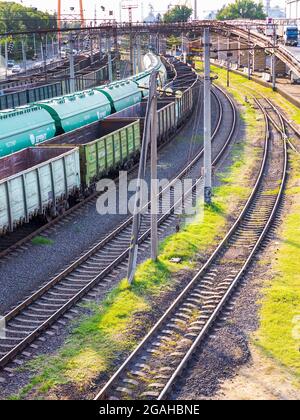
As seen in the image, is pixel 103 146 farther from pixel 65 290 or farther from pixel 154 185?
pixel 65 290

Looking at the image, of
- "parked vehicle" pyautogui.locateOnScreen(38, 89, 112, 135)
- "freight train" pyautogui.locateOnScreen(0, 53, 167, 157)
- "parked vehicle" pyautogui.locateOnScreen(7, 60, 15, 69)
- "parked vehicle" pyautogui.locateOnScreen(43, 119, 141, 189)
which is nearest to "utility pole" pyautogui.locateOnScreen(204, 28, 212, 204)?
"freight train" pyautogui.locateOnScreen(0, 53, 167, 157)

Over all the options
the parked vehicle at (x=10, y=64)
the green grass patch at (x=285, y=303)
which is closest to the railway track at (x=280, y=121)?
the green grass patch at (x=285, y=303)

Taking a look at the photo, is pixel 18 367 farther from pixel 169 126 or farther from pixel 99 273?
pixel 169 126

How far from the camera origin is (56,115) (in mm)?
28609

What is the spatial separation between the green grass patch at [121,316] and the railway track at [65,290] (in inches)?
26.4

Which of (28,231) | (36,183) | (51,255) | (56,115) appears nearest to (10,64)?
(56,115)

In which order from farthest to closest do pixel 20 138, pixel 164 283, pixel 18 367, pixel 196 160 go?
pixel 196 160 < pixel 20 138 < pixel 164 283 < pixel 18 367

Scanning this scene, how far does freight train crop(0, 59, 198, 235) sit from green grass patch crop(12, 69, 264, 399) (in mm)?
4301

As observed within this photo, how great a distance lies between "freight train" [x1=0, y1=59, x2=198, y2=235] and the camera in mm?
19719

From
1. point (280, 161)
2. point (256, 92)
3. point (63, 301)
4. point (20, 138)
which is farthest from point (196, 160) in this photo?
point (256, 92)

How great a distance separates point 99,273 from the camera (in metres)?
18.0

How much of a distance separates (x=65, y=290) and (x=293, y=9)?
12045 centimetres

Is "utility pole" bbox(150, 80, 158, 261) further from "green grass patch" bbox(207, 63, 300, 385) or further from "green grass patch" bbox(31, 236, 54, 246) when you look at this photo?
"green grass patch" bbox(31, 236, 54, 246)
